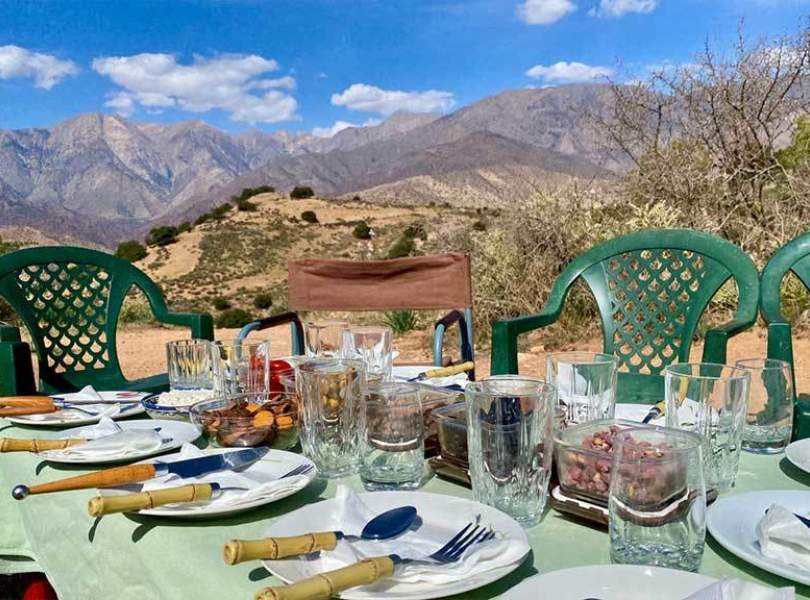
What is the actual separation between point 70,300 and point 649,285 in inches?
92.5

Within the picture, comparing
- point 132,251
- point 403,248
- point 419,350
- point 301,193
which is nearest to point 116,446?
point 419,350

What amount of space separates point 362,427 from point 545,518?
12.6 inches

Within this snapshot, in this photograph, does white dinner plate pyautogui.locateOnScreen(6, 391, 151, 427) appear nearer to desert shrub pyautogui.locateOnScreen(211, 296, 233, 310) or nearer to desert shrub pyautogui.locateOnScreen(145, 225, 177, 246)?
desert shrub pyautogui.locateOnScreen(211, 296, 233, 310)

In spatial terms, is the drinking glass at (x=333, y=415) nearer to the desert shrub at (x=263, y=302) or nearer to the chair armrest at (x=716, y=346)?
the chair armrest at (x=716, y=346)

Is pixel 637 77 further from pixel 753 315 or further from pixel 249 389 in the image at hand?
pixel 249 389

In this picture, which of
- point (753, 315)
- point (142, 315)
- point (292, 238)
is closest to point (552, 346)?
point (753, 315)

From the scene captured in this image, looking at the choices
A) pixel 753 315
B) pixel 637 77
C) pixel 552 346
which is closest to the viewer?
pixel 753 315

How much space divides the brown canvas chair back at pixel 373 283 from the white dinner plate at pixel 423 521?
233cm

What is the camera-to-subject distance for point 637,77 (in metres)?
9.55

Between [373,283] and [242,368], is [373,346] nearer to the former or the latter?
[242,368]

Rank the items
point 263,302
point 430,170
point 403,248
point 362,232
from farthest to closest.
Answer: point 430,170, point 362,232, point 263,302, point 403,248

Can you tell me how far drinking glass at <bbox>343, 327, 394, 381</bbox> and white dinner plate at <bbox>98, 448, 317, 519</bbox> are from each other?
1.86 ft

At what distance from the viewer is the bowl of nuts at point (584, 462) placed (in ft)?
3.24

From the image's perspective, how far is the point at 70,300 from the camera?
3.15 meters
